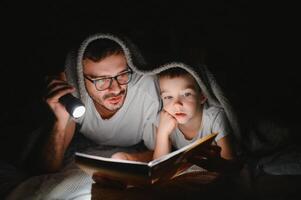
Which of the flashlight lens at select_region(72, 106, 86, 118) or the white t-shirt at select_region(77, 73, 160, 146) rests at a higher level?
the flashlight lens at select_region(72, 106, 86, 118)

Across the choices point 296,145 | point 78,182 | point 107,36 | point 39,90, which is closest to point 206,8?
point 107,36

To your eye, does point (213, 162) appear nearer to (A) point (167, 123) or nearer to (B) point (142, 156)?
(A) point (167, 123)

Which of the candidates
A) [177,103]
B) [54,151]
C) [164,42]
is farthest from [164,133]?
[54,151]

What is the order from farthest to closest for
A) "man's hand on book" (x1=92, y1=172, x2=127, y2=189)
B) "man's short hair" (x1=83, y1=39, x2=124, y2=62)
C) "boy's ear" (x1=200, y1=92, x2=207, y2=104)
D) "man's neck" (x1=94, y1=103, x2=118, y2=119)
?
"man's neck" (x1=94, y1=103, x2=118, y2=119) → "boy's ear" (x1=200, y1=92, x2=207, y2=104) → "man's short hair" (x1=83, y1=39, x2=124, y2=62) → "man's hand on book" (x1=92, y1=172, x2=127, y2=189)

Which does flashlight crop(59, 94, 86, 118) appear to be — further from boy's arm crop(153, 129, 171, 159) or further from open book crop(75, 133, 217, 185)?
boy's arm crop(153, 129, 171, 159)

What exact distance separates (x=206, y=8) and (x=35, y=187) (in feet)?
4.98

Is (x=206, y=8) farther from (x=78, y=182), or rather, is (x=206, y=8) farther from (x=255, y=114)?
(x=78, y=182)

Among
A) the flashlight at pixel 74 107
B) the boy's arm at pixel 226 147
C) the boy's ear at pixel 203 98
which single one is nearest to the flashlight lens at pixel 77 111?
the flashlight at pixel 74 107

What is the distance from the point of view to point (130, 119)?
2.38 metres

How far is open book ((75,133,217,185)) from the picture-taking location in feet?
4.76

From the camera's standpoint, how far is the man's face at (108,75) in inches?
82.3

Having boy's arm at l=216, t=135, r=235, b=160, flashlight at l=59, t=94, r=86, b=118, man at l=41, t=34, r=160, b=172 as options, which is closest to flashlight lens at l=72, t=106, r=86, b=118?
flashlight at l=59, t=94, r=86, b=118

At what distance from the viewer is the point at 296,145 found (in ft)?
7.00

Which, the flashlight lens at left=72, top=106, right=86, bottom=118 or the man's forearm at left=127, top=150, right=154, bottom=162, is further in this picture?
the man's forearm at left=127, top=150, right=154, bottom=162
